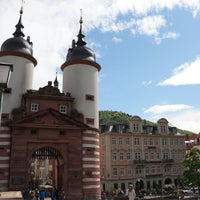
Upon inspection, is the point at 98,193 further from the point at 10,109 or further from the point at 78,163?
the point at 10,109

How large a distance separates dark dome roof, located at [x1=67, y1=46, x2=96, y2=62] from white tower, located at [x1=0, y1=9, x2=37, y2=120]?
5146 millimetres

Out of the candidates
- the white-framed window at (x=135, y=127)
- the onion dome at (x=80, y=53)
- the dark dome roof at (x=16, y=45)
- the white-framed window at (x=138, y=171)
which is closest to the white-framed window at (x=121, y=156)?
the white-framed window at (x=138, y=171)

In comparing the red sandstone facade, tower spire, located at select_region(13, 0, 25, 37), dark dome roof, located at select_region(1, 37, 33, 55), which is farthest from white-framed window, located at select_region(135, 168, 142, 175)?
tower spire, located at select_region(13, 0, 25, 37)

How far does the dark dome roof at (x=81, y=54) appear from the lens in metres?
36.7

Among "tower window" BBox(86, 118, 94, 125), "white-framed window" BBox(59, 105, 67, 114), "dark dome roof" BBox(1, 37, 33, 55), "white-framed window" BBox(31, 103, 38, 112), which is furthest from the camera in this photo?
"tower window" BBox(86, 118, 94, 125)

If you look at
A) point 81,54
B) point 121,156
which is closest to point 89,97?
point 81,54

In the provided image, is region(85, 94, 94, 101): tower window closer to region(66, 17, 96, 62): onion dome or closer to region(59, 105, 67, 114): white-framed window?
region(59, 105, 67, 114): white-framed window

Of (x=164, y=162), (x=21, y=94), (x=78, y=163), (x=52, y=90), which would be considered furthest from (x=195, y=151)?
(x=21, y=94)

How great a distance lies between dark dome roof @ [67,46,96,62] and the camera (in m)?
36.7

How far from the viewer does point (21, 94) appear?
33125 millimetres

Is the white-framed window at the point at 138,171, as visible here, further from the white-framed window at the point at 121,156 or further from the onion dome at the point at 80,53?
the onion dome at the point at 80,53

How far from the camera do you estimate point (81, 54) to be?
36.8 m

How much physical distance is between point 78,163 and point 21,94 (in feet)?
36.1

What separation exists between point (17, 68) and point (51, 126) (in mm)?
8808
